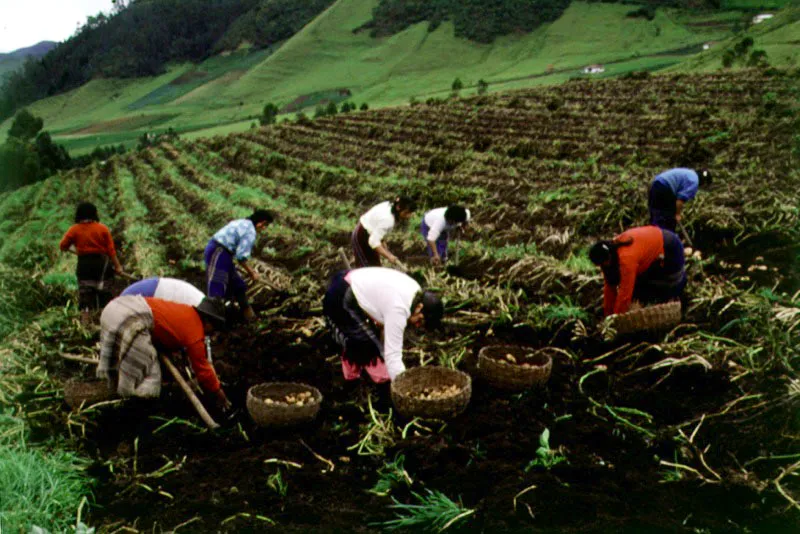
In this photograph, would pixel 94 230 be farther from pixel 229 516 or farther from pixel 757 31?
pixel 757 31

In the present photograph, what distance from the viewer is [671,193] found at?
6.67 metres

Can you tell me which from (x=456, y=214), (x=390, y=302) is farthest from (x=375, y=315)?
(x=456, y=214)

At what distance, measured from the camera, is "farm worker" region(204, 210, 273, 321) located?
621cm

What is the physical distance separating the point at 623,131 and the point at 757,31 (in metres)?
17.1

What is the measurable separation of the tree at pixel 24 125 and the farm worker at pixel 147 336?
5.12 m

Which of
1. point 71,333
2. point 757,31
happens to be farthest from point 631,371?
point 757,31

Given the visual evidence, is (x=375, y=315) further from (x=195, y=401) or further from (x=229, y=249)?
(x=229, y=249)

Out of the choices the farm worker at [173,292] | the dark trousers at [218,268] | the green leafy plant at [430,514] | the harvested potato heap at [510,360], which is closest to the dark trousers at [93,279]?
the dark trousers at [218,268]

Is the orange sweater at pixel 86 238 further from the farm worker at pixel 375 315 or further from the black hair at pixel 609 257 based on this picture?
the black hair at pixel 609 257

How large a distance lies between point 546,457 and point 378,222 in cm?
318

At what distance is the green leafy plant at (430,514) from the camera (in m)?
3.24

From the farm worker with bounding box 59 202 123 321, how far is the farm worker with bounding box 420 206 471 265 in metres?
3.40

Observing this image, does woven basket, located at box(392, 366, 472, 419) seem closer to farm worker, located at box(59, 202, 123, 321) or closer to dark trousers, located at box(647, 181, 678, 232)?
dark trousers, located at box(647, 181, 678, 232)

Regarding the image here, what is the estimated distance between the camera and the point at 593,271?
6.69 m
